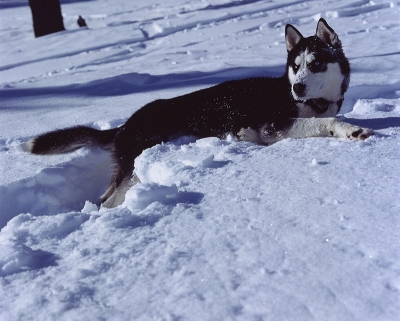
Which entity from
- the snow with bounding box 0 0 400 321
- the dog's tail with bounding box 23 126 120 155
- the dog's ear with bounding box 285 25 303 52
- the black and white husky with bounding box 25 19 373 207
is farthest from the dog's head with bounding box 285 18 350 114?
the dog's tail with bounding box 23 126 120 155

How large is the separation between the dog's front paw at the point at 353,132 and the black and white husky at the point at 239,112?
396 mm

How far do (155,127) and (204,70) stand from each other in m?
2.25

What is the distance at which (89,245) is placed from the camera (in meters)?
1.73

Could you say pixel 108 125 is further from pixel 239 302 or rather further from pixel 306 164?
pixel 239 302

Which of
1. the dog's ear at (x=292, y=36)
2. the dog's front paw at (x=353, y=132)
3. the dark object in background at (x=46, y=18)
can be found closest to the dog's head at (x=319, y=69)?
the dog's ear at (x=292, y=36)

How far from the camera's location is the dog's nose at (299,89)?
3.06 m

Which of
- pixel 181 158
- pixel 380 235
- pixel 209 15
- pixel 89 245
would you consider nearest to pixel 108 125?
pixel 181 158

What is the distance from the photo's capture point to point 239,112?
329 centimetres

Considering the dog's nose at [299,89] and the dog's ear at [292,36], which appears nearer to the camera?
the dog's nose at [299,89]

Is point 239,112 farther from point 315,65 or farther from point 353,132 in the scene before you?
point 353,132

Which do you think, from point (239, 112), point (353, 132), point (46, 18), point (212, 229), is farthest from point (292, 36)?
point (46, 18)

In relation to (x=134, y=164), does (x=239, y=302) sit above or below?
above

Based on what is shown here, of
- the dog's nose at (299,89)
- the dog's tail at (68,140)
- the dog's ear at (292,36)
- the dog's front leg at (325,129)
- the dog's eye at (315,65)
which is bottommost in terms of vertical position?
the dog's tail at (68,140)

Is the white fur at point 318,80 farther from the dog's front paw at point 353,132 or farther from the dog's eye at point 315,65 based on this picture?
the dog's front paw at point 353,132
